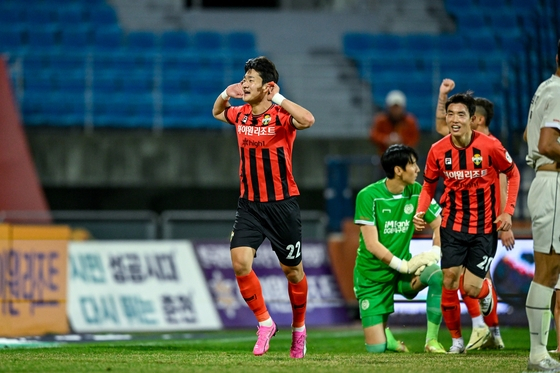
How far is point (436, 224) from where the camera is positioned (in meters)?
9.46

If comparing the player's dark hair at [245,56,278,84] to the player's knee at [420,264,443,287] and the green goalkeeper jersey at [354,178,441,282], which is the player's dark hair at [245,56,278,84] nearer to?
the green goalkeeper jersey at [354,178,441,282]

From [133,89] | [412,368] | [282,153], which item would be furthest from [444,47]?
[412,368]

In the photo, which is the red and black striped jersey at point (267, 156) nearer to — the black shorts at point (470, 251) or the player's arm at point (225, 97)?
the player's arm at point (225, 97)

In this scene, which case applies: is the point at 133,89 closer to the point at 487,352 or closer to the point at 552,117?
the point at 487,352

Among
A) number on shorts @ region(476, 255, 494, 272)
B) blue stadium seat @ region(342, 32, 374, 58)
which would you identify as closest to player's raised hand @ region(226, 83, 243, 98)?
number on shorts @ region(476, 255, 494, 272)

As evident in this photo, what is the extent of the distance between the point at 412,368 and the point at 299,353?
1.44 m

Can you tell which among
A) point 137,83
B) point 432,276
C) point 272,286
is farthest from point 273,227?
point 137,83

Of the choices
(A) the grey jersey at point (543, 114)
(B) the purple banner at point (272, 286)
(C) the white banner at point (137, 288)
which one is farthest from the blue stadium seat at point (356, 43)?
(A) the grey jersey at point (543, 114)

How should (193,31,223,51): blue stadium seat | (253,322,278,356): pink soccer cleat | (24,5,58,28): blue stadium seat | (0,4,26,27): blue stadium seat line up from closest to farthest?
(253,322,278,356): pink soccer cleat, (0,4,26,27): blue stadium seat, (24,5,58,28): blue stadium seat, (193,31,223,51): blue stadium seat

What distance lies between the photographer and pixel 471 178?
874cm

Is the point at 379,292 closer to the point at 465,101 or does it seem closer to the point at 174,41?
the point at 465,101

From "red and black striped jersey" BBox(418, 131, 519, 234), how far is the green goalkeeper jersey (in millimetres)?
648

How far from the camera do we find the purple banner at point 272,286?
15078mm

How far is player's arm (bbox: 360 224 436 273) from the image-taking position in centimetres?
Answer: 922
